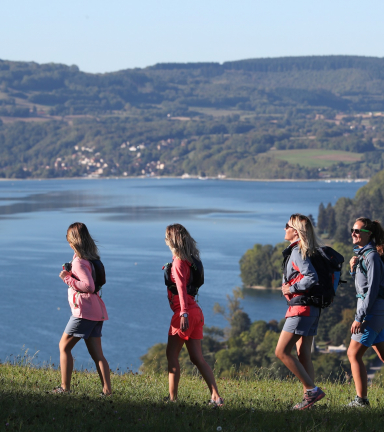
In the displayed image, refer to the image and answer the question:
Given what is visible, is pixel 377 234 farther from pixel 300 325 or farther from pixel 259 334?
pixel 259 334

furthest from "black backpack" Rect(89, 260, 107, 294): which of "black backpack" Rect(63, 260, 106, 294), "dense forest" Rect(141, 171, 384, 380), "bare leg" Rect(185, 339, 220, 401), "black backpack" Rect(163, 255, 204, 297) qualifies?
"dense forest" Rect(141, 171, 384, 380)

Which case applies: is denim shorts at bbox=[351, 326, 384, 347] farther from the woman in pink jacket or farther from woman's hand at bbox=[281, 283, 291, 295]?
the woman in pink jacket

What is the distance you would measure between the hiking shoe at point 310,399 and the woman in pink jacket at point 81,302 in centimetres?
135

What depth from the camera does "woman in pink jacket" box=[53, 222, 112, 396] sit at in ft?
15.7

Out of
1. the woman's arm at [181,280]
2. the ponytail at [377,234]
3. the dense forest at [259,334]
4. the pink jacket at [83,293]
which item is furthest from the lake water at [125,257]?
the ponytail at [377,234]

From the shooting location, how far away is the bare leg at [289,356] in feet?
15.1

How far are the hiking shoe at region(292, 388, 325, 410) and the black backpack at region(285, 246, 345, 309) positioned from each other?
1.98ft

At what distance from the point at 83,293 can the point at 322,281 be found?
170 centimetres

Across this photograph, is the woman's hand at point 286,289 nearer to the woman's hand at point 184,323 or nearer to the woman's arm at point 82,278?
the woman's hand at point 184,323

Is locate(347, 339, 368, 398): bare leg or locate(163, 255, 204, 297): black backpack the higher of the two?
locate(163, 255, 204, 297): black backpack

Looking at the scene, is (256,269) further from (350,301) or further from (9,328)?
(9,328)

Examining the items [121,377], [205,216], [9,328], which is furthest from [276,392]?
[205,216]

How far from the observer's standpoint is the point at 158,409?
14.0 feet

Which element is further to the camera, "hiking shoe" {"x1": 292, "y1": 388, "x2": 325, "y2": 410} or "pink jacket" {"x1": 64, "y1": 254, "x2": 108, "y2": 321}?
"pink jacket" {"x1": 64, "y1": 254, "x2": 108, "y2": 321}
